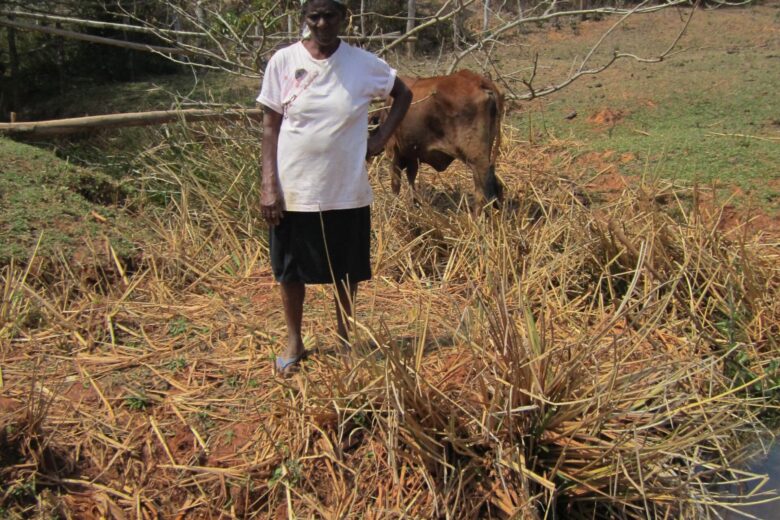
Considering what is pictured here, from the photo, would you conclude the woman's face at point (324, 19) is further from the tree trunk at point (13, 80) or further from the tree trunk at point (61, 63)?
the tree trunk at point (61, 63)

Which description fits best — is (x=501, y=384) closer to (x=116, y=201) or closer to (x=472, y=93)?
(x=472, y=93)

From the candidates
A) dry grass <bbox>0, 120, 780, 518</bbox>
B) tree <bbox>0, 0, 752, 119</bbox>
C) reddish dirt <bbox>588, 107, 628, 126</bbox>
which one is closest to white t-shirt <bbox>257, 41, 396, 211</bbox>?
dry grass <bbox>0, 120, 780, 518</bbox>

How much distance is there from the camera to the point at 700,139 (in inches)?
259

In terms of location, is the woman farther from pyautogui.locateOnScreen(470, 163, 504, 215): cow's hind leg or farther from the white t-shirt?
pyautogui.locateOnScreen(470, 163, 504, 215): cow's hind leg

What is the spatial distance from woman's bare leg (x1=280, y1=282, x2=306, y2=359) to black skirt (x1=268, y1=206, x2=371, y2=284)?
0.07m

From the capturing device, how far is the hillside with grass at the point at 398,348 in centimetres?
288

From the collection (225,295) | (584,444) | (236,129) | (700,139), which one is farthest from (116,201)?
(700,139)

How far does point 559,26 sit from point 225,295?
35.5 feet

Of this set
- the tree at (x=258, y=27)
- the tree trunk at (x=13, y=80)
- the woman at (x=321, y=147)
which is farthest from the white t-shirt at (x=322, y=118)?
the tree trunk at (x=13, y=80)

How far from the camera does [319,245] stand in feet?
10.5

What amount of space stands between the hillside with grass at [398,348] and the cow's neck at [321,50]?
46.2 inches

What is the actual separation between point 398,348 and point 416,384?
6.8 inches

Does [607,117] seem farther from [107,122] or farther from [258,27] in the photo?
[107,122]

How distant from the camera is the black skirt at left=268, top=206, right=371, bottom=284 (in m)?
3.17
